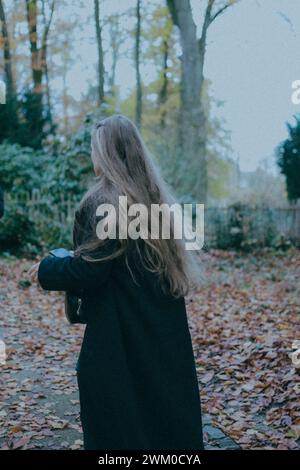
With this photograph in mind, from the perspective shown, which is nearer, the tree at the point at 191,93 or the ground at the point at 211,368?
the ground at the point at 211,368

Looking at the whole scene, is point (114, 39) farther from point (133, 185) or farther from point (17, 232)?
point (133, 185)

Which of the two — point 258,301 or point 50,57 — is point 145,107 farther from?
point 258,301

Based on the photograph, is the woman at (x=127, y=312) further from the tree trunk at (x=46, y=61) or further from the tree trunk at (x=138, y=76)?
the tree trunk at (x=138, y=76)

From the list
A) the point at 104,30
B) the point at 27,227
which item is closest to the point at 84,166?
the point at 27,227

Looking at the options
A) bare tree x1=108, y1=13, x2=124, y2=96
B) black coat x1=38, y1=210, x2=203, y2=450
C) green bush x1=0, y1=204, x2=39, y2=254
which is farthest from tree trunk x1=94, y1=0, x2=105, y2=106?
black coat x1=38, y1=210, x2=203, y2=450

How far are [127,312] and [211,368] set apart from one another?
322 centimetres

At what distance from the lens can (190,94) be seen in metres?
19.1

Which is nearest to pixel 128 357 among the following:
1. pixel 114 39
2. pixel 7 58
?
pixel 7 58

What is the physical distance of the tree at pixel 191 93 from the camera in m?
18.6

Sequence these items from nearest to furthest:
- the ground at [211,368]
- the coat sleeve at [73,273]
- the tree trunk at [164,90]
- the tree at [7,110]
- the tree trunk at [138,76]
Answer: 1. the coat sleeve at [73,273]
2. the ground at [211,368]
3. the tree at [7,110]
4. the tree trunk at [138,76]
5. the tree trunk at [164,90]

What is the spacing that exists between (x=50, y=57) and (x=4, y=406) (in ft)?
55.9

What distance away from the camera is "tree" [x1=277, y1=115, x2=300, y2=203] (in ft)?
51.5

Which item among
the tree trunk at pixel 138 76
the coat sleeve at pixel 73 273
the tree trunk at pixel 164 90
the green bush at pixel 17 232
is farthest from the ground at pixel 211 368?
the tree trunk at pixel 164 90

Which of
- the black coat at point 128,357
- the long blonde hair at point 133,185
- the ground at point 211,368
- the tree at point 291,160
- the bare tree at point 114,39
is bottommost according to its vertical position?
the ground at point 211,368
